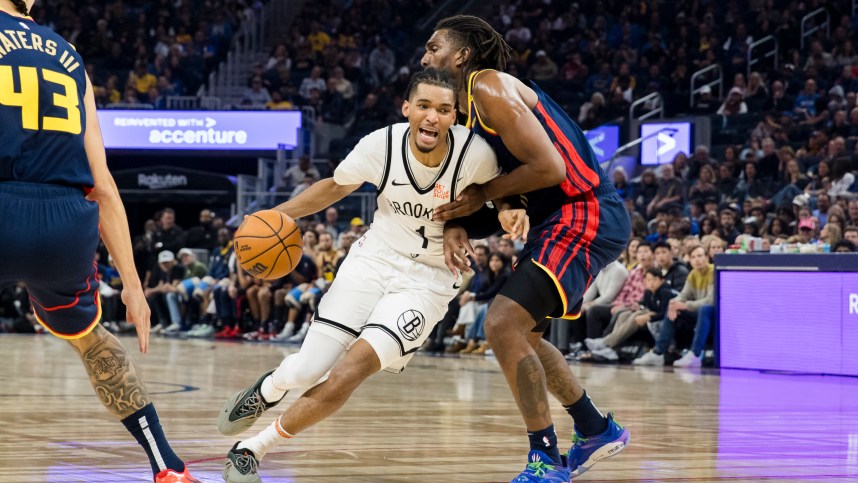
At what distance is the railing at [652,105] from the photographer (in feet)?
64.2

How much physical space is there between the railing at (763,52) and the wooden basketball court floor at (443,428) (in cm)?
996

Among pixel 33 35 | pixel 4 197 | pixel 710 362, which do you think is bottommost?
pixel 710 362

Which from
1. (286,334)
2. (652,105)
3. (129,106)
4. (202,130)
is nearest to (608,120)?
(652,105)

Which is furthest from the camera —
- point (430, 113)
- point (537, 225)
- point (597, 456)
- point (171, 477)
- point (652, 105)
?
point (652, 105)

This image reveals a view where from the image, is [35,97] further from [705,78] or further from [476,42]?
[705,78]

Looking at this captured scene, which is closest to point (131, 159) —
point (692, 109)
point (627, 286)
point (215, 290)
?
point (215, 290)

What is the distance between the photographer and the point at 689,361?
12422mm

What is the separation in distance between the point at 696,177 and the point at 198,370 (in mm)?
8261

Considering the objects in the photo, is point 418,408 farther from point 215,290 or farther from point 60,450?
point 215,290

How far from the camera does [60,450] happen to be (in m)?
5.54

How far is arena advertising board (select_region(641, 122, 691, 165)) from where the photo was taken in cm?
1836

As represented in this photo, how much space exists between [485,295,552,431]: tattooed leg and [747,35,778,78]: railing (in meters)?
16.4

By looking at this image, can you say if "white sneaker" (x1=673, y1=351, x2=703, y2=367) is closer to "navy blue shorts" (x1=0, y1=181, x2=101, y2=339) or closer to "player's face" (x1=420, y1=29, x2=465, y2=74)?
"player's face" (x1=420, y1=29, x2=465, y2=74)

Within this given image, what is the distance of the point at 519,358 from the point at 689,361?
806 centimetres
